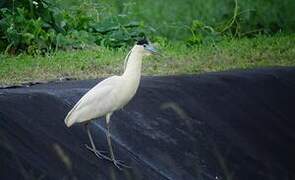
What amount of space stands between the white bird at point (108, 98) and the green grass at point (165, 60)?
2.14 meters

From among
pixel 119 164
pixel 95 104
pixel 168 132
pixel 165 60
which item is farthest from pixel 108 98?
pixel 165 60

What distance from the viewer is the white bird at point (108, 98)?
240 inches

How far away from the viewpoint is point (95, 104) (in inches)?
243

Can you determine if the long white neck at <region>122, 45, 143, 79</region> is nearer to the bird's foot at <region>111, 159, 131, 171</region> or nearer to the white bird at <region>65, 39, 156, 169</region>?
the white bird at <region>65, 39, 156, 169</region>

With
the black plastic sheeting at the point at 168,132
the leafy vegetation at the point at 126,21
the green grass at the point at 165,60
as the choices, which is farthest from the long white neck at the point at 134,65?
the leafy vegetation at the point at 126,21

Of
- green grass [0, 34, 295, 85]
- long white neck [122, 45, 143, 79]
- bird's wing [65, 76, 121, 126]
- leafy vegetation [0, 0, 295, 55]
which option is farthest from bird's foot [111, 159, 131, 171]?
leafy vegetation [0, 0, 295, 55]

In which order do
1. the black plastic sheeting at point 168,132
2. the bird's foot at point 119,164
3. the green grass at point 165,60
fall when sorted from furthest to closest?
the green grass at point 165,60
the bird's foot at point 119,164
the black plastic sheeting at point 168,132

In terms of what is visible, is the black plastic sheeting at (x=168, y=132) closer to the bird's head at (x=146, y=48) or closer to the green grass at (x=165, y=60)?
the bird's head at (x=146, y=48)

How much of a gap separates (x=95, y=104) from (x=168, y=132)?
0.97 m

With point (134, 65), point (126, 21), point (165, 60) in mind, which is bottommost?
point (165, 60)

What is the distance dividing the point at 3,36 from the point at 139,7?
2.48m

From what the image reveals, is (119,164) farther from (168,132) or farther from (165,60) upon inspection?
(165,60)

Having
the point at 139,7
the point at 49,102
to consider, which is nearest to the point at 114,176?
the point at 49,102

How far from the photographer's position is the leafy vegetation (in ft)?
33.7
